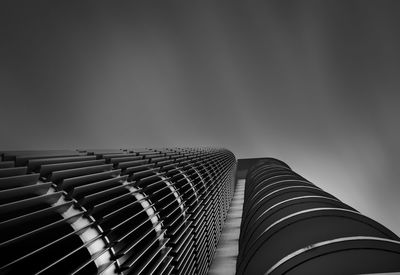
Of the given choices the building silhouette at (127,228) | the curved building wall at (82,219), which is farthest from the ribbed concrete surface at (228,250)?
the curved building wall at (82,219)

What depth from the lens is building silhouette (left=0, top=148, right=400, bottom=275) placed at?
2.77 meters

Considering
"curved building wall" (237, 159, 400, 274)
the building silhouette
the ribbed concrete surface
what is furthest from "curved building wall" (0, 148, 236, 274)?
the ribbed concrete surface

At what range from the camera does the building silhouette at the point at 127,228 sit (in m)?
2.77

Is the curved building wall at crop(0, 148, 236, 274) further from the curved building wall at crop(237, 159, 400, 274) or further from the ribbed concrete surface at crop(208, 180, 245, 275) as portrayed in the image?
the ribbed concrete surface at crop(208, 180, 245, 275)

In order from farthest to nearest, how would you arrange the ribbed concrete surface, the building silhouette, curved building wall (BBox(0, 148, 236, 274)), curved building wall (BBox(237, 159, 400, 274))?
the ribbed concrete surface, curved building wall (BBox(237, 159, 400, 274)), the building silhouette, curved building wall (BBox(0, 148, 236, 274))

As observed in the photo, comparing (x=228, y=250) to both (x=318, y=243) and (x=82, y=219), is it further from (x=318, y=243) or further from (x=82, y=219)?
(x=82, y=219)

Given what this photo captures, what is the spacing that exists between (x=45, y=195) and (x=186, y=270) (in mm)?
3285

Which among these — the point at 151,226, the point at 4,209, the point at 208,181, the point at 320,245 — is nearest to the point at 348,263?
the point at 320,245

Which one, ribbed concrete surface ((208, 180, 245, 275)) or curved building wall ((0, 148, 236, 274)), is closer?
curved building wall ((0, 148, 236, 274))

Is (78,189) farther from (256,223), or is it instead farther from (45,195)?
(256,223)

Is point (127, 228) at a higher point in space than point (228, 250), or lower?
higher

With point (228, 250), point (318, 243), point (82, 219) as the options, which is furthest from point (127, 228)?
point (228, 250)

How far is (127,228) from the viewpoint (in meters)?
3.89

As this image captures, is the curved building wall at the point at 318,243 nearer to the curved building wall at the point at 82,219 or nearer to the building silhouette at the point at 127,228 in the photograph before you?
the building silhouette at the point at 127,228
